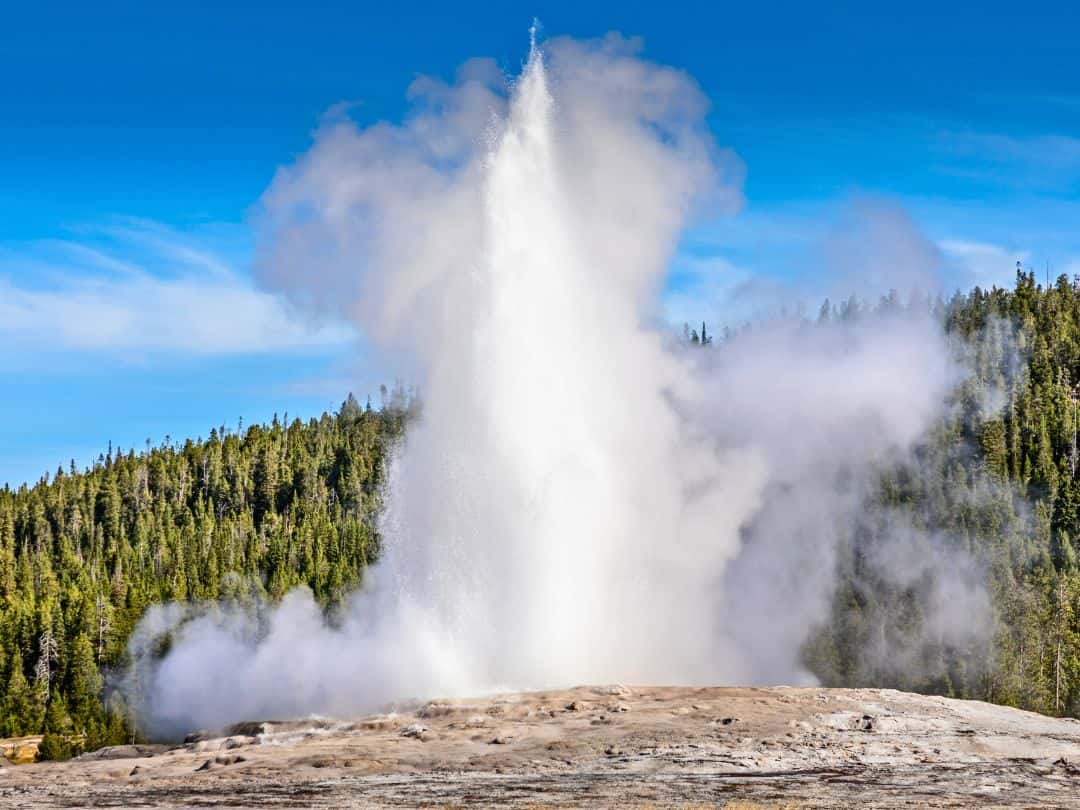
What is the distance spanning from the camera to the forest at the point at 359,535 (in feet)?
321

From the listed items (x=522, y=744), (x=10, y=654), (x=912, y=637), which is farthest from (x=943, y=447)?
(x=522, y=744)

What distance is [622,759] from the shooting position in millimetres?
31828

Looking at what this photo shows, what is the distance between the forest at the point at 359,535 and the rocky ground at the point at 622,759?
692 inches

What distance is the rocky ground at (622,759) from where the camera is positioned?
27.7 m

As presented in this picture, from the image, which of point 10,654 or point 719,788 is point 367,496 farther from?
point 719,788

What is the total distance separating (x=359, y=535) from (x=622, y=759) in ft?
337

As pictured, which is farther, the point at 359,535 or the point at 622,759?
the point at 359,535

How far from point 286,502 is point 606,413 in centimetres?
12058

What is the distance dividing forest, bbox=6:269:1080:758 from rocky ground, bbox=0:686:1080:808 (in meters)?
17.6

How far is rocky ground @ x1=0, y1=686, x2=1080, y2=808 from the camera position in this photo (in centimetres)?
2769

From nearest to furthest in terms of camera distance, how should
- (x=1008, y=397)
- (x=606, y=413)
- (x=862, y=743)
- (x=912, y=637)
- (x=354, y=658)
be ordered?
(x=862, y=743) → (x=354, y=658) → (x=606, y=413) → (x=912, y=637) → (x=1008, y=397)

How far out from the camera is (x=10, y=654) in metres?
100

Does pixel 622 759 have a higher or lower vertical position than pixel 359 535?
lower

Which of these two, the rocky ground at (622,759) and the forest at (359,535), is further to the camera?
the forest at (359,535)
